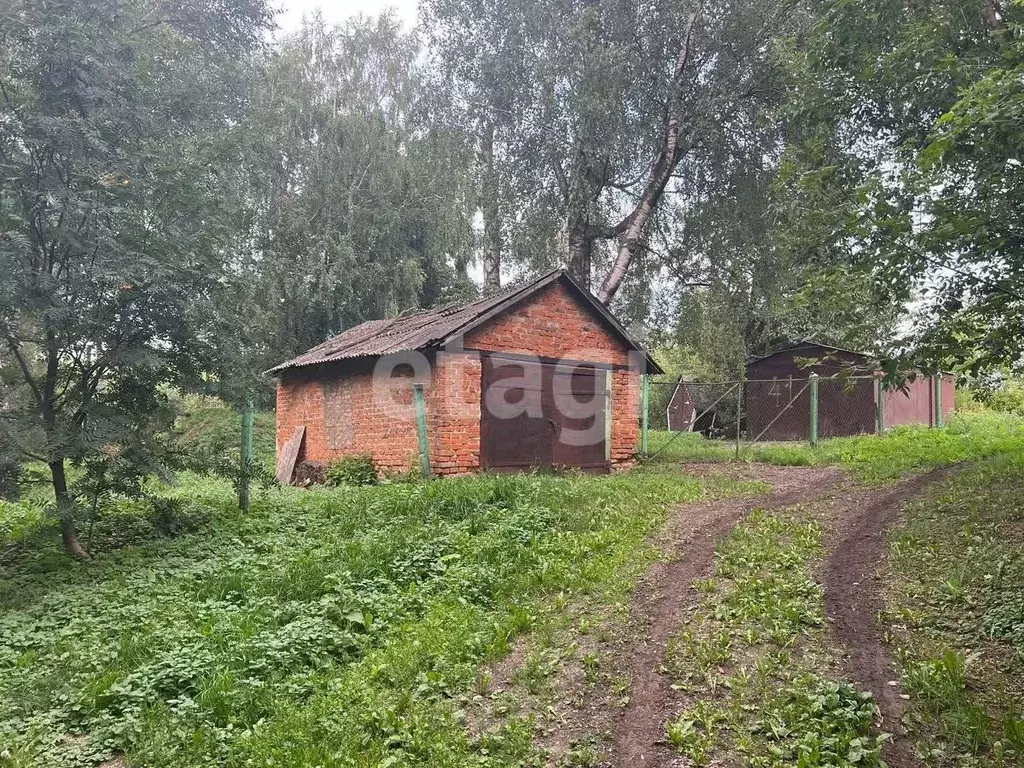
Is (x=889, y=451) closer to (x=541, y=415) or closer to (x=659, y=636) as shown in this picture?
(x=541, y=415)

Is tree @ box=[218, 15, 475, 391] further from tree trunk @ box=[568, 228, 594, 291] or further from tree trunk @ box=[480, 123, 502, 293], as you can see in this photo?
tree trunk @ box=[568, 228, 594, 291]

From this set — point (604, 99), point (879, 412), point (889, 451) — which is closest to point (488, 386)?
point (889, 451)

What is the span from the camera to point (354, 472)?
477 inches

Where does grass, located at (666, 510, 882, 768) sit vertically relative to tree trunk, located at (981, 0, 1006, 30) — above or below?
below

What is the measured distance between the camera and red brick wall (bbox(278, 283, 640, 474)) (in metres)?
11.2

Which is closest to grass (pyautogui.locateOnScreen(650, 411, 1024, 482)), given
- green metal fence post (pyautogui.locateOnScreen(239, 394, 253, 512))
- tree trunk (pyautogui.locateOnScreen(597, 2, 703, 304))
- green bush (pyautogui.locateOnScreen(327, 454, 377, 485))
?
tree trunk (pyautogui.locateOnScreen(597, 2, 703, 304))

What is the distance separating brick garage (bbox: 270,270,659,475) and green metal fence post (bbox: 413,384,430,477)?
0.27 feet

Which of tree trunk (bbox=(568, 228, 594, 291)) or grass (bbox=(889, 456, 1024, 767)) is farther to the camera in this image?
tree trunk (bbox=(568, 228, 594, 291))

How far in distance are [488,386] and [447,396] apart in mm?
890

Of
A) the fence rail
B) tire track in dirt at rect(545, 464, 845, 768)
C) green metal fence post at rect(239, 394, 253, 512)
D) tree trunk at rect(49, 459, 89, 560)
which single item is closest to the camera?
tire track in dirt at rect(545, 464, 845, 768)

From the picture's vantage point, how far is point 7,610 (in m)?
5.60

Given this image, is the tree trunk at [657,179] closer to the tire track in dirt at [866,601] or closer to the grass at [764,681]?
the tire track in dirt at [866,601]

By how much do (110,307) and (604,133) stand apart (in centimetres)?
1314

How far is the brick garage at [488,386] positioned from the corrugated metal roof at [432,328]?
3 cm
